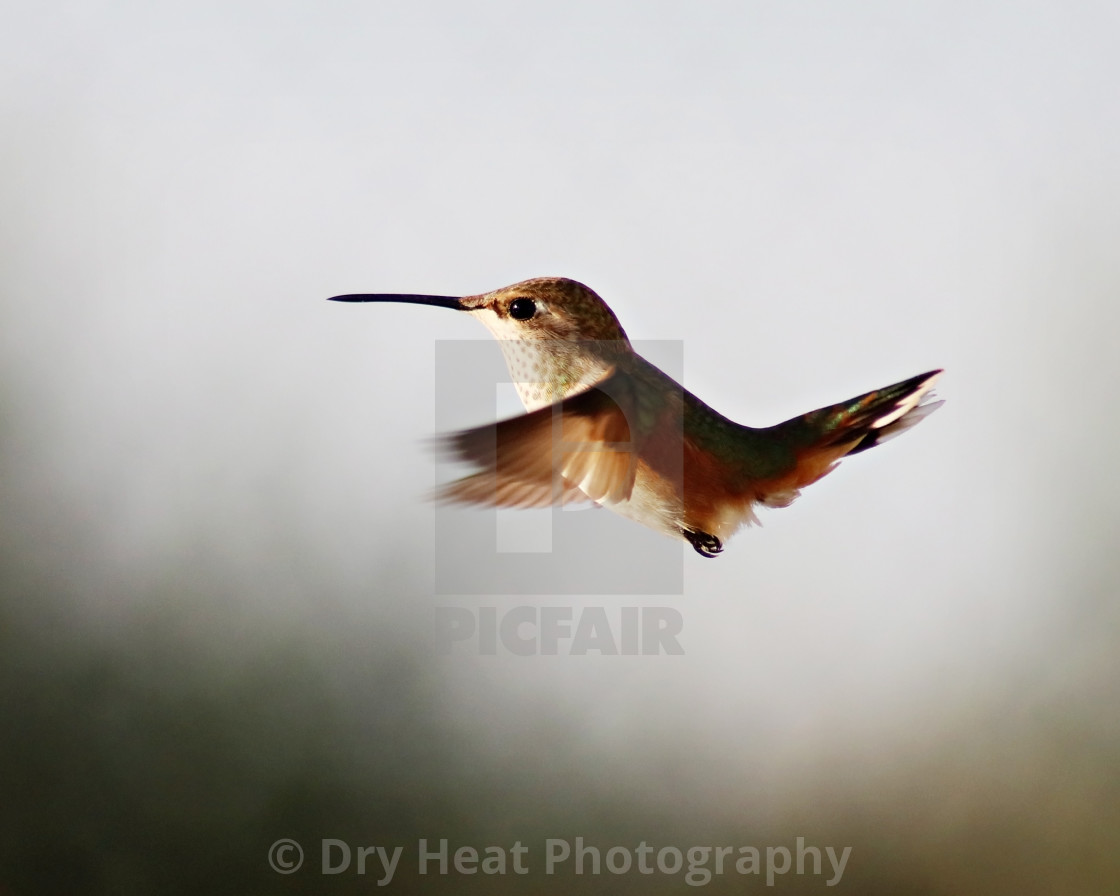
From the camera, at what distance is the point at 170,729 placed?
17.9 ft

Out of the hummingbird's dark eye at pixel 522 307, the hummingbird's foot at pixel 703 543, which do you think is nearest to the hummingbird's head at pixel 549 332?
the hummingbird's dark eye at pixel 522 307

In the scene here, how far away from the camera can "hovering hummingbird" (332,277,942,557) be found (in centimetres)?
121

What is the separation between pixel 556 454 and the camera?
124 cm

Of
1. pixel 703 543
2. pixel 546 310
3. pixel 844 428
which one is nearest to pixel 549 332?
pixel 546 310

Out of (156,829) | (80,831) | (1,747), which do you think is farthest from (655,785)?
(1,747)

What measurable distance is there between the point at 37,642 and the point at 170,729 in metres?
0.85

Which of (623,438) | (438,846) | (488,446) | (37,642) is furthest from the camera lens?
(37,642)

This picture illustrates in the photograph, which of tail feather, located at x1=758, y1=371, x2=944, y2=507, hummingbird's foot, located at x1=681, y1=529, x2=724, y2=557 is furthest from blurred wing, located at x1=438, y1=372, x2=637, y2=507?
tail feather, located at x1=758, y1=371, x2=944, y2=507

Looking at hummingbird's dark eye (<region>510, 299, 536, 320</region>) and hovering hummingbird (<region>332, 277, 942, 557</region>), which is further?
hummingbird's dark eye (<region>510, 299, 536, 320</region>)

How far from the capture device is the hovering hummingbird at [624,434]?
1208mm

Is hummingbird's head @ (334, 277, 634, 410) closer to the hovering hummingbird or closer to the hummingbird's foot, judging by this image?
the hovering hummingbird

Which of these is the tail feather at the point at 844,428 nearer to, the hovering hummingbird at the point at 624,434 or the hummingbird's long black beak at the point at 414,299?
the hovering hummingbird at the point at 624,434

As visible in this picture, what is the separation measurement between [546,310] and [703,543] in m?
0.37

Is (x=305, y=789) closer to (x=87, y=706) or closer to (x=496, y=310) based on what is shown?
(x=87, y=706)
